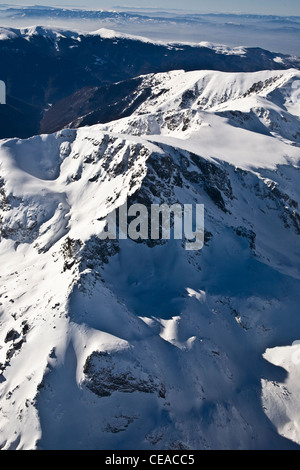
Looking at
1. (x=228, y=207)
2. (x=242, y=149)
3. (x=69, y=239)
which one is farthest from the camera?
(x=242, y=149)

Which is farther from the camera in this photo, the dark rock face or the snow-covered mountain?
the dark rock face

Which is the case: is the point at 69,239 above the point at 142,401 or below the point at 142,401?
above

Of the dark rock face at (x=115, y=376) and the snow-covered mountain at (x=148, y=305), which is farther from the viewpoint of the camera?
the dark rock face at (x=115, y=376)

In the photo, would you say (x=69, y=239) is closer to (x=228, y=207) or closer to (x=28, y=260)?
(x=28, y=260)

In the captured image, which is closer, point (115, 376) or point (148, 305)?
point (115, 376)

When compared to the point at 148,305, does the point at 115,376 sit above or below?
below
